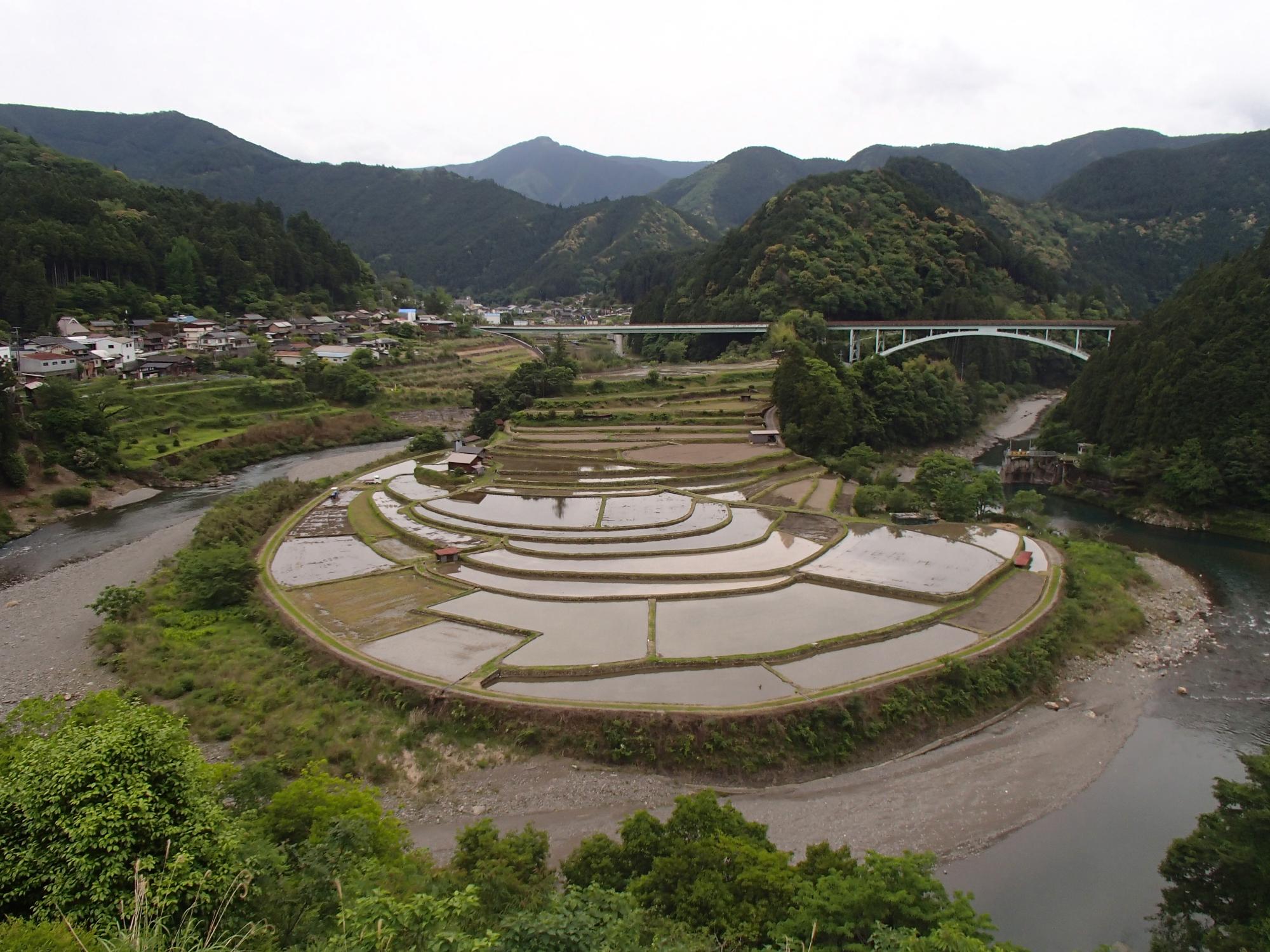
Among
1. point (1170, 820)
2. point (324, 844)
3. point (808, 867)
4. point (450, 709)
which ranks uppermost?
point (324, 844)

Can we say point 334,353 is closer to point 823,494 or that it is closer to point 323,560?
point 323,560

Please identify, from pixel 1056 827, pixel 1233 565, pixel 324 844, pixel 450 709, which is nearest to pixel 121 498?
pixel 450 709

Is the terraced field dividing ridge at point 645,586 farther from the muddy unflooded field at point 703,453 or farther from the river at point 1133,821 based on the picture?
the river at point 1133,821

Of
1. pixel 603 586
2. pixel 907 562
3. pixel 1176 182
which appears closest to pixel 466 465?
pixel 603 586

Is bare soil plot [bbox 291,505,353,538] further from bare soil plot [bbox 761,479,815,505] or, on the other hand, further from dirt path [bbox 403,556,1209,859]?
bare soil plot [bbox 761,479,815,505]

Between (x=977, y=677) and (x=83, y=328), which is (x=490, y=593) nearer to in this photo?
(x=977, y=677)

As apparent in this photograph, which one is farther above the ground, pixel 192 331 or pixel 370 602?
pixel 192 331
